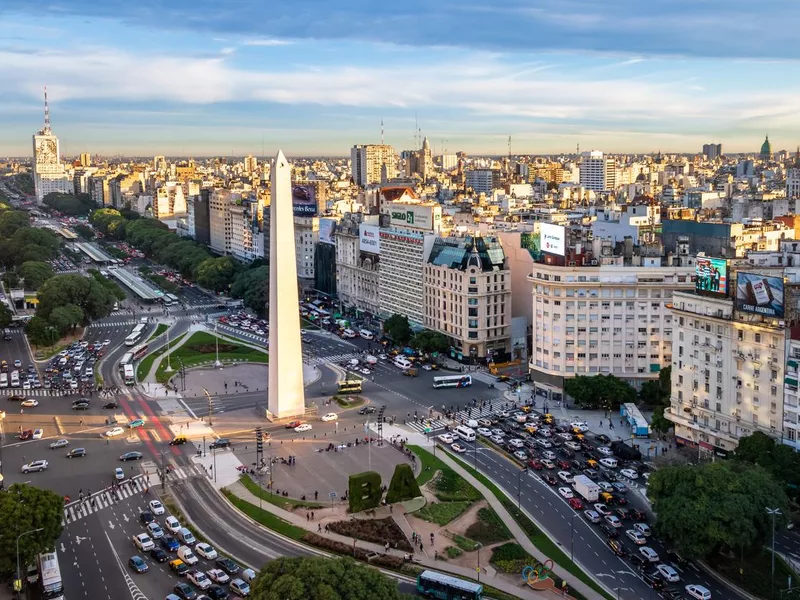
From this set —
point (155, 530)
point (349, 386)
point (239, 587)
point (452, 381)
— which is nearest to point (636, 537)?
point (239, 587)

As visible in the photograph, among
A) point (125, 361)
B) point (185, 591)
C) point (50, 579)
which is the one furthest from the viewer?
point (125, 361)

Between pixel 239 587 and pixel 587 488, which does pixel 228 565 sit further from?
pixel 587 488

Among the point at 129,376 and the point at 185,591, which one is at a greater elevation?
the point at 129,376

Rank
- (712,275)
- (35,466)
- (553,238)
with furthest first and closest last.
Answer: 1. (553,238)
2. (35,466)
3. (712,275)

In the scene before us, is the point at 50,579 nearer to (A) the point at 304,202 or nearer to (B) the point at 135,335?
(B) the point at 135,335

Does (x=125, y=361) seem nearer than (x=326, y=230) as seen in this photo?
Yes

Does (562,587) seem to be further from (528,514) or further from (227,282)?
(227,282)

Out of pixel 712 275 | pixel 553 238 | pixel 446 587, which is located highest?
pixel 553 238

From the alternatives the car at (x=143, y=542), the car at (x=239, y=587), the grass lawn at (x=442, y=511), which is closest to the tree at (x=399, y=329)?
the grass lawn at (x=442, y=511)
